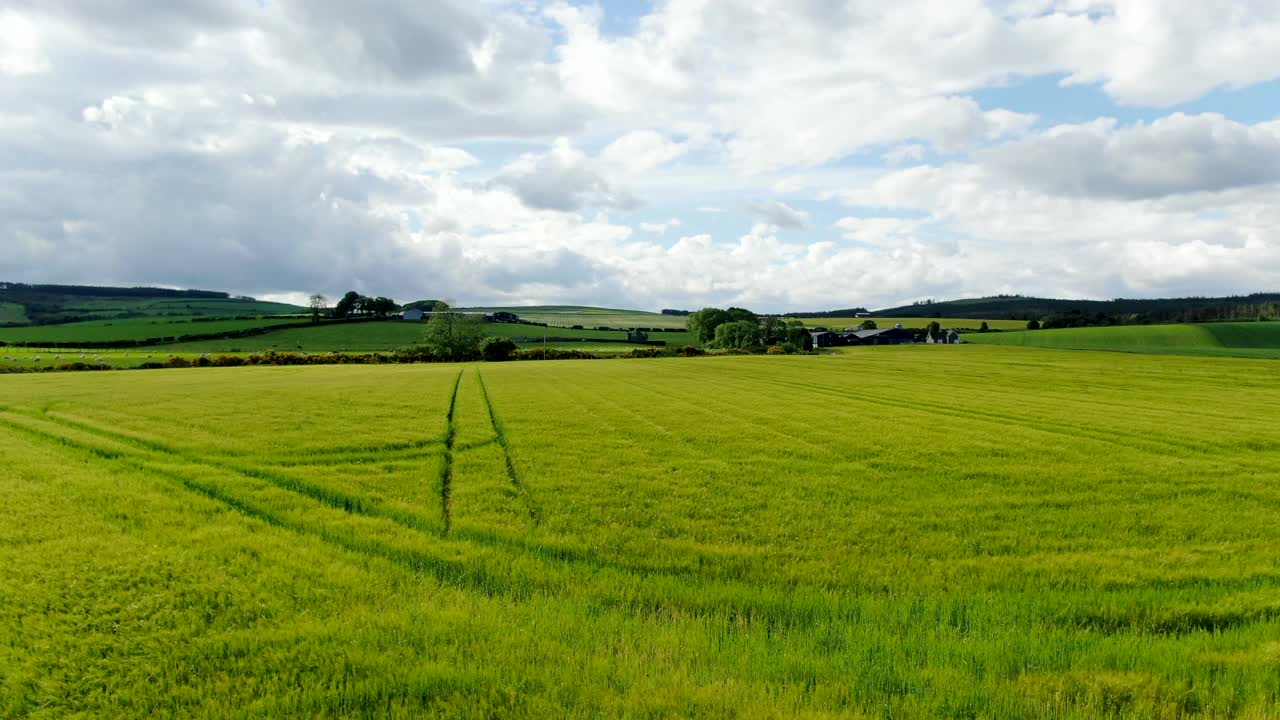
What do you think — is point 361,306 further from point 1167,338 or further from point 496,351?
point 1167,338

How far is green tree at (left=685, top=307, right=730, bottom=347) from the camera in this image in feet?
540

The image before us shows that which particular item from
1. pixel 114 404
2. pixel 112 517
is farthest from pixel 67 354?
pixel 112 517

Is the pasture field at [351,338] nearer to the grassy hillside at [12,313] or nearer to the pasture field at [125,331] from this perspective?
the pasture field at [125,331]

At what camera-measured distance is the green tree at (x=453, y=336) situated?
10869cm

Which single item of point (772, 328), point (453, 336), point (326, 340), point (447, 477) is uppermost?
point (772, 328)

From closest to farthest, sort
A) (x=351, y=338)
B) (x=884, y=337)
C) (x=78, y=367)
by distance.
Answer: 1. (x=78, y=367)
2. (x=351, y=338)
3. (x=884, y=337)

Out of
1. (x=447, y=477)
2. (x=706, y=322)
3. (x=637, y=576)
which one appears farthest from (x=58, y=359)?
(x=706, y=322)

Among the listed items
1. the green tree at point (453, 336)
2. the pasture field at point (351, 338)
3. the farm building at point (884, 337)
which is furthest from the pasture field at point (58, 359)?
the farm building at point (884, 337)

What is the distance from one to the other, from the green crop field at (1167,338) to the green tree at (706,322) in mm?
64956

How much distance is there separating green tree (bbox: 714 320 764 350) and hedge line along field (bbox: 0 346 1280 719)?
409ft

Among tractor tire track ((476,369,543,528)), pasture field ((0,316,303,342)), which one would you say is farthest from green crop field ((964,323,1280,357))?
pasture field ((0,316,303,342))

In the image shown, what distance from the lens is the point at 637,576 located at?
Answer: 29.3 feet

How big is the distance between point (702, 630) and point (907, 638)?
87.4 inches

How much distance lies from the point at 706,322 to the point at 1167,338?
92.0 m
